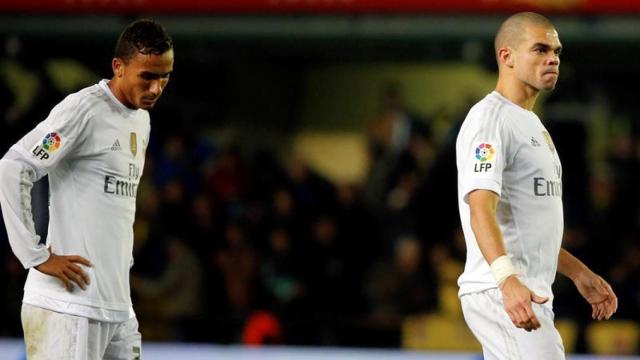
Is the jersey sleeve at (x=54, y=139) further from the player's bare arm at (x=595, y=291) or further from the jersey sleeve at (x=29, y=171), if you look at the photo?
the player's bare arm at (x=595, y=291)

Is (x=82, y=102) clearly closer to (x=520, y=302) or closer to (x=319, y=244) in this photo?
(x=520, y=302)

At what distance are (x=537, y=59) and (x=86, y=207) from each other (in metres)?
1.86

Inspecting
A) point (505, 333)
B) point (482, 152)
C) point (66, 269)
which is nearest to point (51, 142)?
point (66, 269)

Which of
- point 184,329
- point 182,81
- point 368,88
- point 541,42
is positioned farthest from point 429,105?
point 541,42

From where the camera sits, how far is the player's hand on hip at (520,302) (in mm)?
4465

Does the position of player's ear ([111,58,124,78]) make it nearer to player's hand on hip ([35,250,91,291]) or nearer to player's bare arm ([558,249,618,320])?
player's hand on hip ([35,250,91,291])

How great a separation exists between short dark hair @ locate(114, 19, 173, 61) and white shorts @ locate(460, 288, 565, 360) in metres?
1.56

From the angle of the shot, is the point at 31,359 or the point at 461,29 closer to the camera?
the point at 31,359

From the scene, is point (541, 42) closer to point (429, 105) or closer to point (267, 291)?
point (267, 291)

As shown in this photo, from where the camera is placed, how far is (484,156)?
→ 484 cm

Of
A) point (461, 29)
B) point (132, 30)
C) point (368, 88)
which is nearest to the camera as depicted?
point (132, 30)

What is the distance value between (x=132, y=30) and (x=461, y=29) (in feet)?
20.1

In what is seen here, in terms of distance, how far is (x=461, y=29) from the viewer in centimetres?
1088

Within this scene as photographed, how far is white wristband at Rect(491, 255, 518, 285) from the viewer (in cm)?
458
